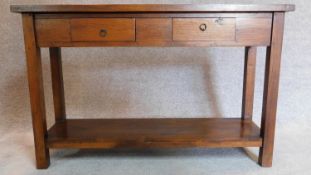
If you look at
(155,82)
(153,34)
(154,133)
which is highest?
(153,34)

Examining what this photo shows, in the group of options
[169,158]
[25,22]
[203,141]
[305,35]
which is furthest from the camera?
[305,35]

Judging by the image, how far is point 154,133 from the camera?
3.91ft

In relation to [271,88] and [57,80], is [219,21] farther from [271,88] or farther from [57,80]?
[57,80]

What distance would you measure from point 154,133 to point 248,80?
20.2 inches

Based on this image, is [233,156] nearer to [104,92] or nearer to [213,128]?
[213,128]

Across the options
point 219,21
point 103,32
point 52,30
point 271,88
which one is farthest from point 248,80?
point 52,30

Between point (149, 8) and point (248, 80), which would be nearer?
point (149, 8)

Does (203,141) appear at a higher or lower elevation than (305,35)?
lower

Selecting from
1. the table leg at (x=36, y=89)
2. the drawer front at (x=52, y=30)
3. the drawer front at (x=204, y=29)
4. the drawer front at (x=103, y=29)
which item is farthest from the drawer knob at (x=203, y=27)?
the table leg at (x=36, y=89)

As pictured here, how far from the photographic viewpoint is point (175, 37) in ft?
3.38

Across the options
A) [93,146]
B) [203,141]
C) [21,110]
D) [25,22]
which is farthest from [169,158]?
[21,110]

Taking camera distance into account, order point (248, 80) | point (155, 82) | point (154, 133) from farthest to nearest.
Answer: point (155, 82)
point (248, 80)
point (154, 133)

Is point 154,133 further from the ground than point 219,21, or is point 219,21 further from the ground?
point 219,21

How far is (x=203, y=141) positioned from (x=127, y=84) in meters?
0.63
